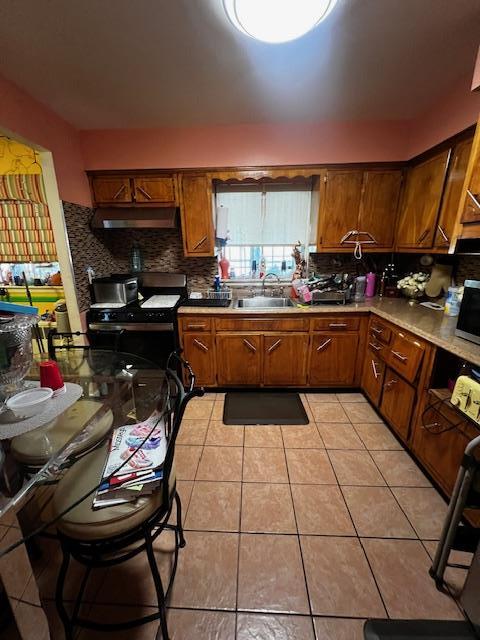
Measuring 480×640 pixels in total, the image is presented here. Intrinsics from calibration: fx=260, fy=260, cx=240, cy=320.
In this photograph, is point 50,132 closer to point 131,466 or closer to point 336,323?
point 131,466

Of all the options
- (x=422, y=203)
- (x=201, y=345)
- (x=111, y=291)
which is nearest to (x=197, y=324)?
(x=201, y=345)

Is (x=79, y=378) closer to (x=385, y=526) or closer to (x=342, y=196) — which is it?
(x=385, y=526)

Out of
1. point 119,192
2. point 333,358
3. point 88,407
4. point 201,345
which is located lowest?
point 333,358

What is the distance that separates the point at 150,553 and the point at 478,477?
1350 millimetres

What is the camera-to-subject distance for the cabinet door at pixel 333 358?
7.95 ft

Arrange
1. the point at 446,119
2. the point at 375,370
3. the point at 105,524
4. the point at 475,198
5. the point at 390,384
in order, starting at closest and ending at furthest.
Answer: the point at 105,524
the point at 475,198
the point at 446,119
the point at 390,384
the point at 375,370

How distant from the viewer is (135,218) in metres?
2.42

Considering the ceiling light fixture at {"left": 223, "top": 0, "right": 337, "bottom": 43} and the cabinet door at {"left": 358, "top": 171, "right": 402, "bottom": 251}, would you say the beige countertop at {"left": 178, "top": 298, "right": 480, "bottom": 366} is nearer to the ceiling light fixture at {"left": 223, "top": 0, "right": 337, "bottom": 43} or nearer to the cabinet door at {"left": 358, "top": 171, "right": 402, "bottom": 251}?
the cabinet door at {"left": 358, "top": 171, "right": 402, "bottom": 251}

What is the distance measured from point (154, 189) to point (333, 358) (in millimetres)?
2361

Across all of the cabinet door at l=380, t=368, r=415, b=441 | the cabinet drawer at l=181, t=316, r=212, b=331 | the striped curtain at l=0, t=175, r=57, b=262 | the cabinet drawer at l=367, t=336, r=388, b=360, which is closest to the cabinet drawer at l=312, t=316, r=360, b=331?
the cabinet drawer at l=367, t=336, r=388, b=360

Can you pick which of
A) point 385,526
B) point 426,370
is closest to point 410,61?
point 426,370

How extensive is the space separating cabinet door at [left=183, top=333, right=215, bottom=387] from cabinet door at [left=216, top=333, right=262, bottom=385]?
0.07m

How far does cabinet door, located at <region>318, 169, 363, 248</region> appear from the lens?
7.95 feet

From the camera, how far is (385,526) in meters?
1.40
